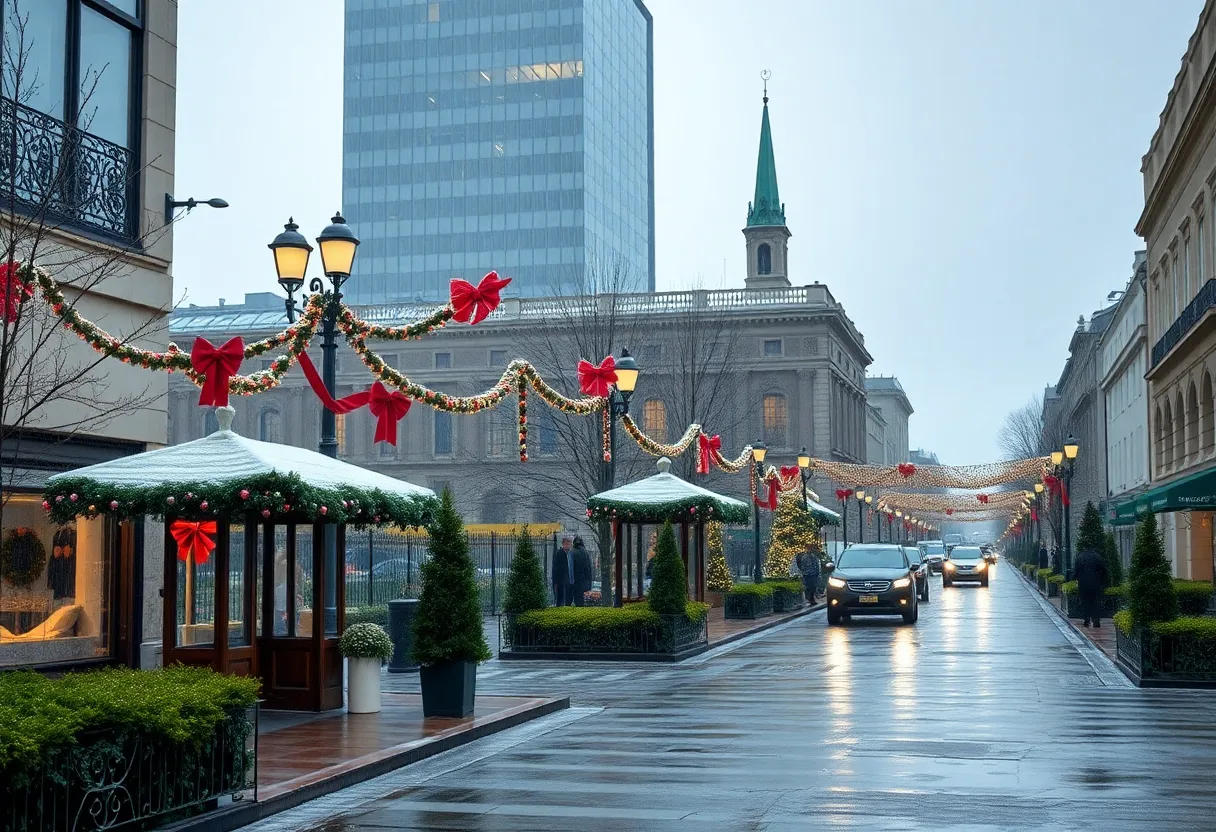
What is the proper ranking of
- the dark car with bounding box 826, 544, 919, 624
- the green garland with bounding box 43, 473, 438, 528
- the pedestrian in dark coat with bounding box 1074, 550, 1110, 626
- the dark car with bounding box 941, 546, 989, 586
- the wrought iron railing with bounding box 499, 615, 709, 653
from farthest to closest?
the dark car with bounding box 941, 546, 989, 586 < the dark car with bounding box 826, 544, 919, 624 < the pedestrian in dark coat with bounding box 1074, 550, 1110, 626 < the wrought iron railing with bounding box 499, 615, 709, 653 < the green garland with bounding box 43, 473, 438, 528

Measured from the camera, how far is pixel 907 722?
1520cm

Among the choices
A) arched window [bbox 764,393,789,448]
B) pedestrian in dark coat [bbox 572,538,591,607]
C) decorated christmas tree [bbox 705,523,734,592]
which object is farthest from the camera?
arched window [bbox 764,393,789,448]

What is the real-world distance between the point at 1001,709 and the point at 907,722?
182cm

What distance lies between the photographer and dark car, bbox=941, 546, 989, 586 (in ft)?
205

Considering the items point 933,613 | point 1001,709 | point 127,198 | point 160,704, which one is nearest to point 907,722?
point 1001,709

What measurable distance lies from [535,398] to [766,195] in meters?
33.2

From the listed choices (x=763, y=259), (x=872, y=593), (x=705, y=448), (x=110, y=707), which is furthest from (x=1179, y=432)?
(x=763, y=259)

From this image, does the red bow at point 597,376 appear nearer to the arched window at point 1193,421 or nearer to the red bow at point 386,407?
the red bow at point 386,407

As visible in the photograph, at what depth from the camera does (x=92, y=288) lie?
15484mm

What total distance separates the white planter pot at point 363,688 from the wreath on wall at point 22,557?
3.28 m

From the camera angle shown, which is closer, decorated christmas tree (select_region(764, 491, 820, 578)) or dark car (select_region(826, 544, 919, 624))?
dark car (select_region(826, 544, 919, 624))

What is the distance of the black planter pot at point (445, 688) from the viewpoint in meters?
15.0

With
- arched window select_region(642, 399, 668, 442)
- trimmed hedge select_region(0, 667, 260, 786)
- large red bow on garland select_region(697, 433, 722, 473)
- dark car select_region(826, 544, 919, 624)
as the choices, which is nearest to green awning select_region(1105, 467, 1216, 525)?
dark car select_region(826, 544, 919, 624)

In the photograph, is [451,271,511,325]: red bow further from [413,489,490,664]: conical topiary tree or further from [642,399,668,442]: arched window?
[642,399,668,442]: arched window
